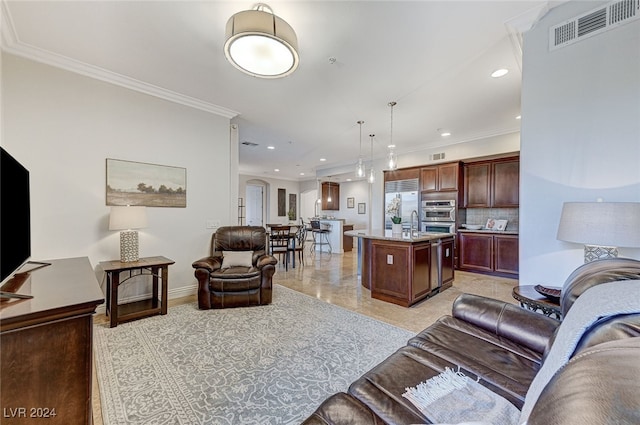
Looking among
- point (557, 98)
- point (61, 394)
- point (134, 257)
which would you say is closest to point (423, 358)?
point (61, 394)

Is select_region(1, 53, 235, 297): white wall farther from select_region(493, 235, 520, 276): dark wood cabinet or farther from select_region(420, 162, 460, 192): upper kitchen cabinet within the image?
select_region(493, 235, 520, 276): dark wood cabinet

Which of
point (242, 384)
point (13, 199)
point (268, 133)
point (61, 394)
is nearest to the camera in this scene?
point (61, 394)

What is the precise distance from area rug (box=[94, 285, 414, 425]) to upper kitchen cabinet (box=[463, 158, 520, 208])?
409cm

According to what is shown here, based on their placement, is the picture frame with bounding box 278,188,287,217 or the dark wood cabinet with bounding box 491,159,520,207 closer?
the dark wood cabinet with bounding box 491,159,520,207

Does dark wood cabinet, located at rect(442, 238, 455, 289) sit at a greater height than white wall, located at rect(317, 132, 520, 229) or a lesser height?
lesser

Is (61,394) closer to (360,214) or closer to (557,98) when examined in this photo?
(557,98)

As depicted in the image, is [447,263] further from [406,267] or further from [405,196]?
[405,196]

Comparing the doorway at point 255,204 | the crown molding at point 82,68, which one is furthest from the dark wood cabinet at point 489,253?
the doorway at point 255,204

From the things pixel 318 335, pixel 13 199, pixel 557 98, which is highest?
pixel 557 98

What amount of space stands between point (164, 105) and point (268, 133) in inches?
78.5

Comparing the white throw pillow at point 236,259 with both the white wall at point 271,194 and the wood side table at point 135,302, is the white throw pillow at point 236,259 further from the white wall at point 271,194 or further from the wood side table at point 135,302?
the white wall at point 271,194

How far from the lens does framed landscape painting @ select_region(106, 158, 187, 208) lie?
3.09 m

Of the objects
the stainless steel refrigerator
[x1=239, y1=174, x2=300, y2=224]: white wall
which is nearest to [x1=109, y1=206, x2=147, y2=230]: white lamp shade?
the stainless steel refrigerator

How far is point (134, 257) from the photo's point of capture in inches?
117
